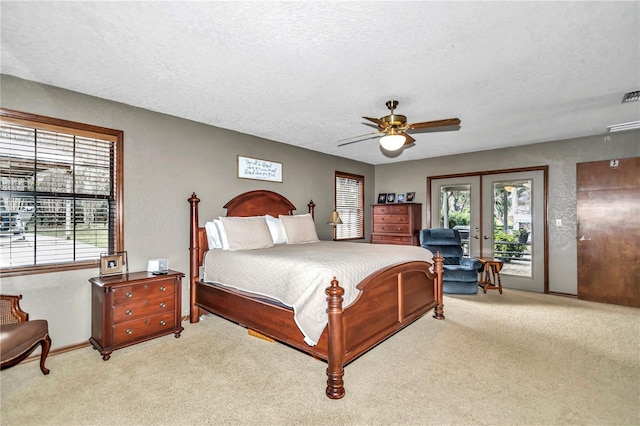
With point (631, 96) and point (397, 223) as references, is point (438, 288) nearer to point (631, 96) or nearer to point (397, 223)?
point (397, 223)

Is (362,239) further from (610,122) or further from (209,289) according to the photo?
(610,122)

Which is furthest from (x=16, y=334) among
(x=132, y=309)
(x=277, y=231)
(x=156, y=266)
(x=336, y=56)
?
(x=336, y=56)

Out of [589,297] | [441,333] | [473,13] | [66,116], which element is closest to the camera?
[473,13]

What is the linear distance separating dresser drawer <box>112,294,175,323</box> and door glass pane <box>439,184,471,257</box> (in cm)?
510

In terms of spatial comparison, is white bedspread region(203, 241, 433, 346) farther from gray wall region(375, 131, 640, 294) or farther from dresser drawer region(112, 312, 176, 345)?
gray wall region(375, 131, 640, 294)

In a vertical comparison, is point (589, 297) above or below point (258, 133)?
below

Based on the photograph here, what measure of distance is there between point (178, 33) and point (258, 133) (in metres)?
2.45

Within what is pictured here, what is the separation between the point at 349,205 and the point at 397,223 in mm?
1075

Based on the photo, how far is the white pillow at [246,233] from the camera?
3645mm

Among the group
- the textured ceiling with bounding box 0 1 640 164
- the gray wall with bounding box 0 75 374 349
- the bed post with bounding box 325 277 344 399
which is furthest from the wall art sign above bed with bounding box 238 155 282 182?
the bed post with bounding box 325 277 344 399

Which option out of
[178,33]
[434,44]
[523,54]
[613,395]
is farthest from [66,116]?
[613,395]

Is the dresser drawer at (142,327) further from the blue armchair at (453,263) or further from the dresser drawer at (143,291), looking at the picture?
the blue armchair at (453,263)

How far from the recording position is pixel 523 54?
2.31 m

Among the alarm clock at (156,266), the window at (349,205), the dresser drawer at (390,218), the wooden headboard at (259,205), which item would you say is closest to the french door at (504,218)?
the dresser drawer at (390,218)
